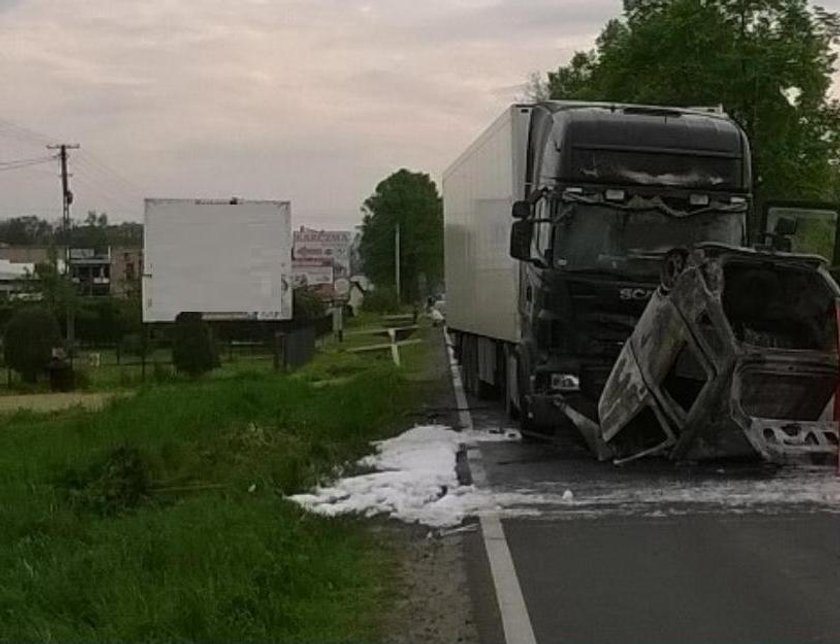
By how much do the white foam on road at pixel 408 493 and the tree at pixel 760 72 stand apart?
12345mm

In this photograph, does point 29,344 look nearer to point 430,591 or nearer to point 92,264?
point 430,591

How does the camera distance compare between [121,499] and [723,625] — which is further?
[121,499]

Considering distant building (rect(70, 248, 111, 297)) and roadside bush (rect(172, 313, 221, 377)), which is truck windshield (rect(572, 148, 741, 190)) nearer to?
roadside bush (rect(172, 313, 221, 377))

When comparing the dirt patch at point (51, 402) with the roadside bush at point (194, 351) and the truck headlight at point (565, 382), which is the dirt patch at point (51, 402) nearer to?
the roadside bush at point (194, 351)

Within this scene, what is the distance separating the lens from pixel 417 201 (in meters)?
116

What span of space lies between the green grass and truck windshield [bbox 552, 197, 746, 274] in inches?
131

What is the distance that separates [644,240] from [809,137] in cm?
1291

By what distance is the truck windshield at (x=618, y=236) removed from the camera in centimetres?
1509

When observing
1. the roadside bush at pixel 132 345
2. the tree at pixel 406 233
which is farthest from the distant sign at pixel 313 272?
the tree at pixel 406 233

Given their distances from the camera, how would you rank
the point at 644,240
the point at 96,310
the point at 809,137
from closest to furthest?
the point at 644,240 < the point at 809,137 < the point at 96,310

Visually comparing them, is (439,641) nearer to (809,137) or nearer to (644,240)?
(644,240)

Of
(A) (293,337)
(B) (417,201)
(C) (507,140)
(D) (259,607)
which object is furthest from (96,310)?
(D) (259,607)

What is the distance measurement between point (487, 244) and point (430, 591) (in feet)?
41.8

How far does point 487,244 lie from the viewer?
21.2m
